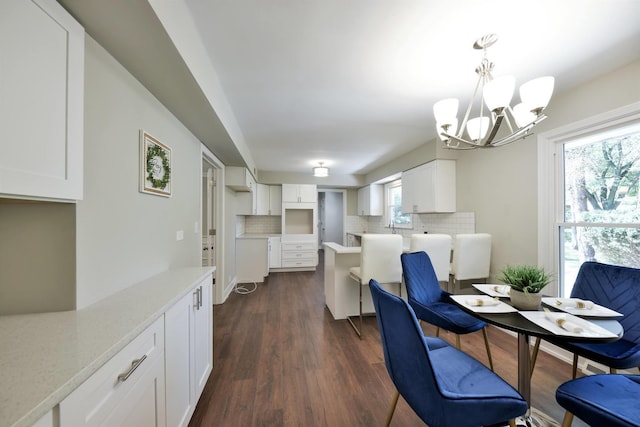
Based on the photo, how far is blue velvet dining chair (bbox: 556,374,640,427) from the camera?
952mm

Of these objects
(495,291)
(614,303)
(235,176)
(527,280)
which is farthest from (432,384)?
(235,176)

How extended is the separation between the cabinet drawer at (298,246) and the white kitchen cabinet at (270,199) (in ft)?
2.68

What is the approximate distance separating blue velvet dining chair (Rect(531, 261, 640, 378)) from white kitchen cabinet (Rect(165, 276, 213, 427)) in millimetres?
2017

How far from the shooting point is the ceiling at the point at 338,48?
1.24 meters

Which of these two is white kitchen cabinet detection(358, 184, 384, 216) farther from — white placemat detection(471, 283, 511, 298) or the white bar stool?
white placemat detection(471, 283, 511, 298)

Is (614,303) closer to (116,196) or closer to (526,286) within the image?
(526,286)

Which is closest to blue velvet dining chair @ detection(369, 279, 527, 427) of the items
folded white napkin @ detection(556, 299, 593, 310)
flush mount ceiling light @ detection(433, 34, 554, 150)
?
folded white napkin @ detection(556, 299, 593, 310)

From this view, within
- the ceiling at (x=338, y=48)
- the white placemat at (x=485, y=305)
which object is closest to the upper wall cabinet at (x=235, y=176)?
the ceiling at (x=338, y=48)

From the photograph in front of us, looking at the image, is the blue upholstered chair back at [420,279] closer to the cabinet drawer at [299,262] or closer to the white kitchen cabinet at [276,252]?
the cabinet drawer at [299,262]

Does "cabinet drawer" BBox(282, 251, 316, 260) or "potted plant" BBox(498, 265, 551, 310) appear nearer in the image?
"potted plant" BBox(498, 265, 551, 310)

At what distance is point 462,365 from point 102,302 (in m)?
1.89

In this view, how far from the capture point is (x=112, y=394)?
2.58ft

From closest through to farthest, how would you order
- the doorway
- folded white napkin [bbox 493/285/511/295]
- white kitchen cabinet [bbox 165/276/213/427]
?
white kitchen cabinet [bbox 165/276/213/427] < folded white napkin [bbox 493/285/511/295] < the doorway

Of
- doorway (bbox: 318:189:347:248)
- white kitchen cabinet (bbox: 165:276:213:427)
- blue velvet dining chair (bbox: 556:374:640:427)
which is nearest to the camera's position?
blue velvet dining chair (bbox: 556:374:640:427)
